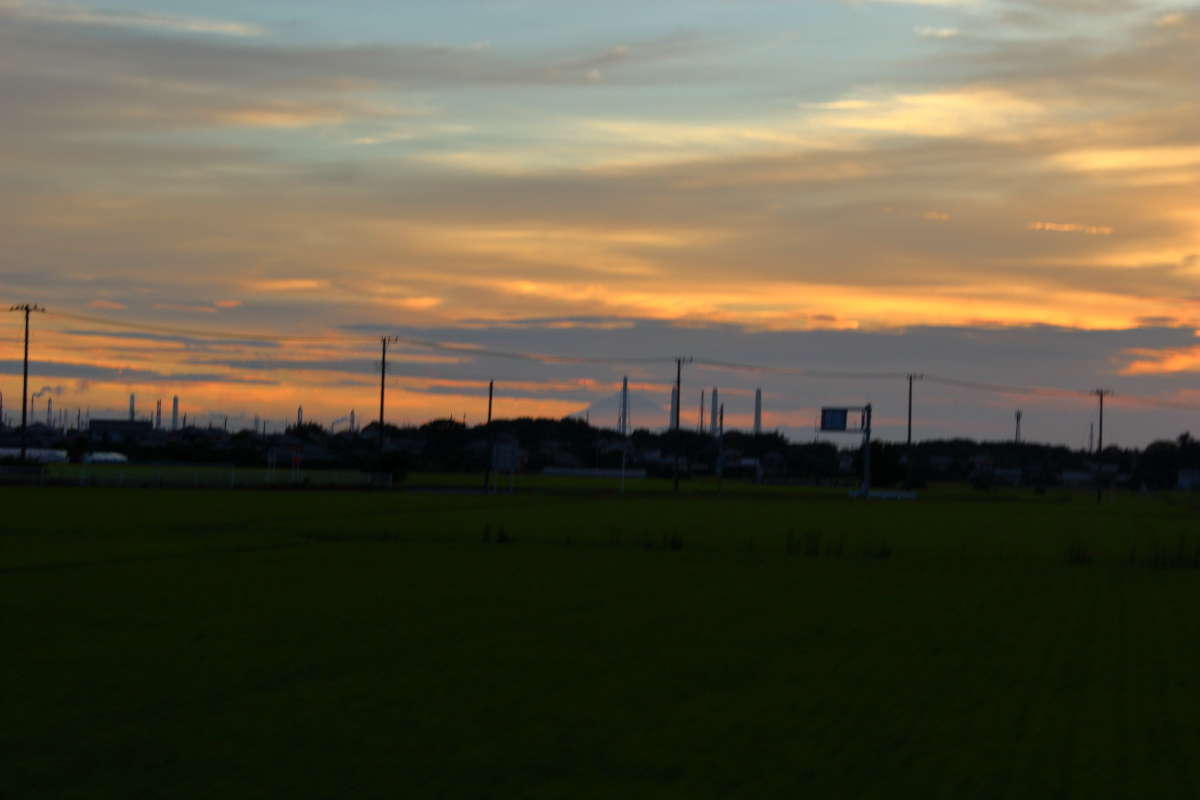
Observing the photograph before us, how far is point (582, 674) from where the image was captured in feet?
53.9

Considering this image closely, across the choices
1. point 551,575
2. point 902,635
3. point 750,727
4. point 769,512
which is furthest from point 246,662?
point 769,512

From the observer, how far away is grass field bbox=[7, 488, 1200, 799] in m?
11.2

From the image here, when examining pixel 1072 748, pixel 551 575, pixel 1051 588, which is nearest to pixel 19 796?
pixel 1072 748

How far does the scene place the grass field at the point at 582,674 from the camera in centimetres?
1122

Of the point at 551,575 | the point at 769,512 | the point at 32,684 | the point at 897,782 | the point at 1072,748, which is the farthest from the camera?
the point at 769,512

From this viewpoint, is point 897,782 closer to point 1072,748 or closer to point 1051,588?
point 1072,748

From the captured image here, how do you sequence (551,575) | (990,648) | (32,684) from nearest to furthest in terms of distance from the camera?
(32,684)
(990,648)
(551,575)

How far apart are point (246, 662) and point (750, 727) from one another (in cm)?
660

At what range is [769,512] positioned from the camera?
6781 cm

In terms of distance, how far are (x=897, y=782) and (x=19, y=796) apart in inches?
264

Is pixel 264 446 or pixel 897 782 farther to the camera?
pixel 264 446

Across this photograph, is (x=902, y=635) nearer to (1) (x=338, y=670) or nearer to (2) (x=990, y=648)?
(2) (x=990, y=648)

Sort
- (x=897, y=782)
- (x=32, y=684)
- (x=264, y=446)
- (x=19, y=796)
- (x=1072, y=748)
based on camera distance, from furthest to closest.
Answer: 1. (x=264, y=446)
2. (x=32, y=684)
3. (x=1072, y=748)
4. (x=897, y=782)
5. (x=19, y=796)

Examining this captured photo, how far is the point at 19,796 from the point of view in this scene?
10.0m
